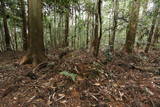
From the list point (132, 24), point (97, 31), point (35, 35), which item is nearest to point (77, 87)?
point (97, 31)

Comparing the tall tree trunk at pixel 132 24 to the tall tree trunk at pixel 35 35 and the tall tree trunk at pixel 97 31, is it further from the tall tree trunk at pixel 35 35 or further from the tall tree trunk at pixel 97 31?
the tall tree trunk at pixel 35 35

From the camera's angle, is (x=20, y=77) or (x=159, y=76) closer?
(x=20, y=77)

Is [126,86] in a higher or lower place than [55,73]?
lower

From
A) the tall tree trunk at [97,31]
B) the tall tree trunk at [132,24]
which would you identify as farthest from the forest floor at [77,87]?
the tall tree trunk at [132,24]

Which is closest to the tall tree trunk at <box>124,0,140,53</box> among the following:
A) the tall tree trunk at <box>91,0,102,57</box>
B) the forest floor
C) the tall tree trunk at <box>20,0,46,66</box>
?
the forest floor

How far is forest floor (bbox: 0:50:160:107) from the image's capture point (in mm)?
2459

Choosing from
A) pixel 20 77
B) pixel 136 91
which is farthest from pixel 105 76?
pixel 20 77

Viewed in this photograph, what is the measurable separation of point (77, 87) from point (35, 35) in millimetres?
2760

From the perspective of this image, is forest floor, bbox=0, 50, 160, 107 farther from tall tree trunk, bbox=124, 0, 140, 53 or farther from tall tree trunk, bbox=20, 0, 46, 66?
tall tree trunk, bbox=124, 0, 140, 53

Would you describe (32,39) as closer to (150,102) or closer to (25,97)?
(25,97)

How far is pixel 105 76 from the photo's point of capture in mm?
3480

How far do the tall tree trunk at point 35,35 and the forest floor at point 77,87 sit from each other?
0.47m

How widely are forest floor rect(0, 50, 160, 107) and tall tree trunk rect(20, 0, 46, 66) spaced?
0.47 m

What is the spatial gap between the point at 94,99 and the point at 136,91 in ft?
4.05
